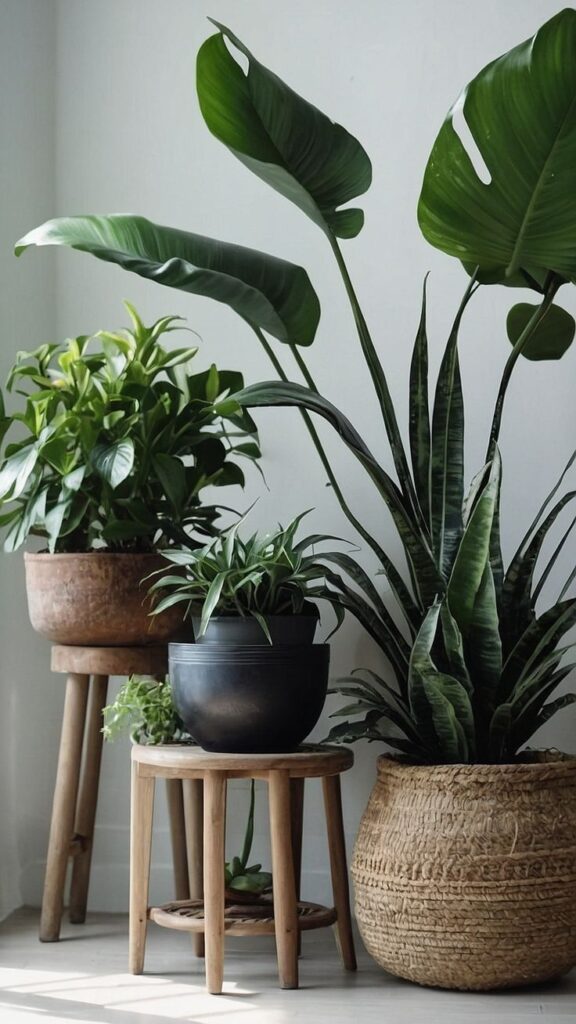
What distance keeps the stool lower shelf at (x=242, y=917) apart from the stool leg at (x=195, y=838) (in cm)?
5

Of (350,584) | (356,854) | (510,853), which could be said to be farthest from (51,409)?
(510,853)

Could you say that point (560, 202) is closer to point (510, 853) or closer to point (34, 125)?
point (510, 853)

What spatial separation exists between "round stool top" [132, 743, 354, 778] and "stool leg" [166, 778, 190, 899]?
1.09ft

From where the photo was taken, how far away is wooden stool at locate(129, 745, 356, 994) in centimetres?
183

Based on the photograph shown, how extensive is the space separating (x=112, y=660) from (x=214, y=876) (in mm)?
454

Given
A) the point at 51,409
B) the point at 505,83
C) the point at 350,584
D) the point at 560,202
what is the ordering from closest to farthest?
the point at 505,83, the point at 560,202, the point at 51,409, the point at 350,584

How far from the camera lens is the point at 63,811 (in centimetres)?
216

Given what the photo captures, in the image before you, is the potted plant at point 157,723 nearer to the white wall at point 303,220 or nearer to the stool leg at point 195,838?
the stool leg at point 195,838

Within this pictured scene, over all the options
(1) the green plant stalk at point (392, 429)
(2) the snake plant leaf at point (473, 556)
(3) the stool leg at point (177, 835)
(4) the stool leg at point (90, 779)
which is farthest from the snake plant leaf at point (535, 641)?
(4) the stool leg at point (90, 779)

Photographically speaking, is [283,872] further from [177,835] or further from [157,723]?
[177,835]

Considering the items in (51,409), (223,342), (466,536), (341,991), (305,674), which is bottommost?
(341,991)

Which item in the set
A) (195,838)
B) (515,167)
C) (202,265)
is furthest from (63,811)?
(515,167)

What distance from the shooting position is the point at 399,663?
78.7 inches

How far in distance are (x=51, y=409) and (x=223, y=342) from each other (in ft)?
1.75
